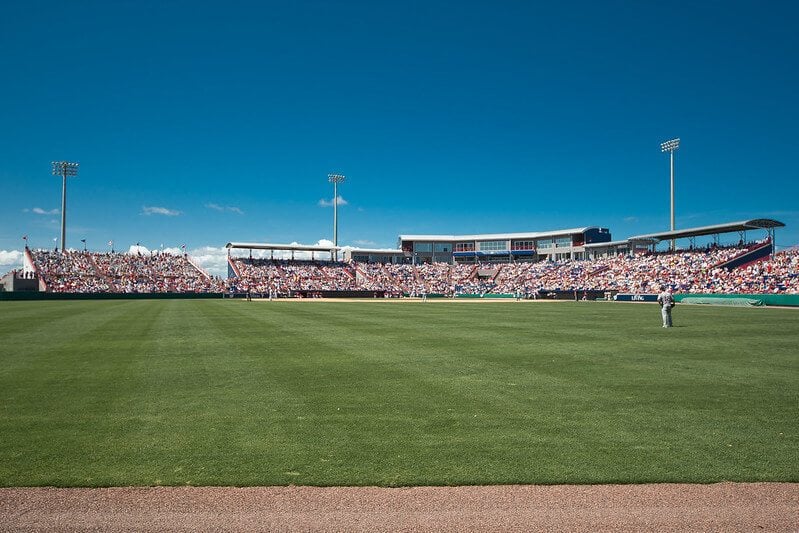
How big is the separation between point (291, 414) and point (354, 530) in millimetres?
3447

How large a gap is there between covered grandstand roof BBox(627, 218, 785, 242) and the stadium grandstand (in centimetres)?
13

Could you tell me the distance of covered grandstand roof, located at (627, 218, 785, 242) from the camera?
54531mm

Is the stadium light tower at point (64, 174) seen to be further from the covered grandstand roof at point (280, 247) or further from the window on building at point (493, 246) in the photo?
the window on building at point (493, 246)

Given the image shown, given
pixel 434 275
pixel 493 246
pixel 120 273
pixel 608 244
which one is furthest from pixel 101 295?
pixel 608 244

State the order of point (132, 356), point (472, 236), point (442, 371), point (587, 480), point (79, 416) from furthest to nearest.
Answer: point (472, 236) → point (132, 356) → point (442, 371) → point (79, 416) → point (587, 480)

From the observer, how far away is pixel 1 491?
5.10m

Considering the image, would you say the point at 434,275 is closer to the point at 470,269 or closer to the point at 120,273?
the point at 470,269

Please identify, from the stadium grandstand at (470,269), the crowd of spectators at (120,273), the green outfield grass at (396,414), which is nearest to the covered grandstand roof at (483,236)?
the stadium grandstand at (470,269)

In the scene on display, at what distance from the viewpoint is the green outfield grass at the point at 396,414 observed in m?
5.60

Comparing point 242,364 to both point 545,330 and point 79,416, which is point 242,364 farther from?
point 545,330

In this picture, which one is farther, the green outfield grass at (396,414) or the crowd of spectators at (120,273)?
the crowd of spectators at (120,273)

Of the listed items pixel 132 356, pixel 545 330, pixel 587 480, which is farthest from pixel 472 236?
pixel 587 480

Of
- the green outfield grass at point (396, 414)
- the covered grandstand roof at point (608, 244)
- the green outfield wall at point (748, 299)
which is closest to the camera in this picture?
the green outfield grass at point (396, 414)

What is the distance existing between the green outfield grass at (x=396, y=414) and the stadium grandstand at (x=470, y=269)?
44190 millimetres
